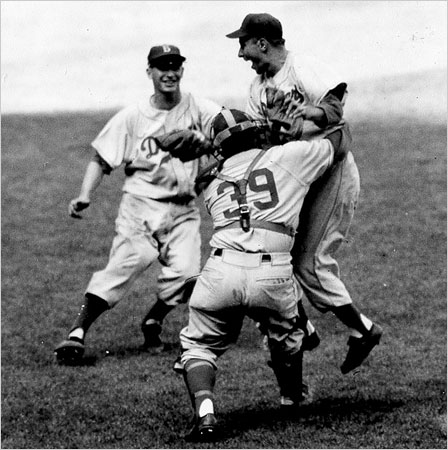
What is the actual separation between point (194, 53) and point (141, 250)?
2.86 m

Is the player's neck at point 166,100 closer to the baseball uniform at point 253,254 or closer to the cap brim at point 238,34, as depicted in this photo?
the cap brim at point 238,34

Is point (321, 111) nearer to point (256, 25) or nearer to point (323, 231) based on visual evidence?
point (256, 25)

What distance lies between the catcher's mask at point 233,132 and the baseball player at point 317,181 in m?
0.22

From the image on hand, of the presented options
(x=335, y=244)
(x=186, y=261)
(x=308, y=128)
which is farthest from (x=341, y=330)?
(x=308, y=128)

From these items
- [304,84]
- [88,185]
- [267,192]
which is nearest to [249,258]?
[267,192]

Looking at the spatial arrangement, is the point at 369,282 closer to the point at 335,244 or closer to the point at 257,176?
the point at 335,244

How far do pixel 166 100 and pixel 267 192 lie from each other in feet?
8.06

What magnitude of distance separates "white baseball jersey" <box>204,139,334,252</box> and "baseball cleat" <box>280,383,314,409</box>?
886 mm

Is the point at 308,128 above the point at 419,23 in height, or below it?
below

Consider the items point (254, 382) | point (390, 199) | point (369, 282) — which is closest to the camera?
point (254, 382)

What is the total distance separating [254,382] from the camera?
599 cm

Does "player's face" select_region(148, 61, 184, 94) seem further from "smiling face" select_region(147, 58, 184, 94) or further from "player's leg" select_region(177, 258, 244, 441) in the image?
"player's leg" select_region(177, 258, 244, 441)

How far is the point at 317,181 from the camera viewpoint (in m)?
5.45

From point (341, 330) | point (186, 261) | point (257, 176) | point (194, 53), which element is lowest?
point (341, 330)
